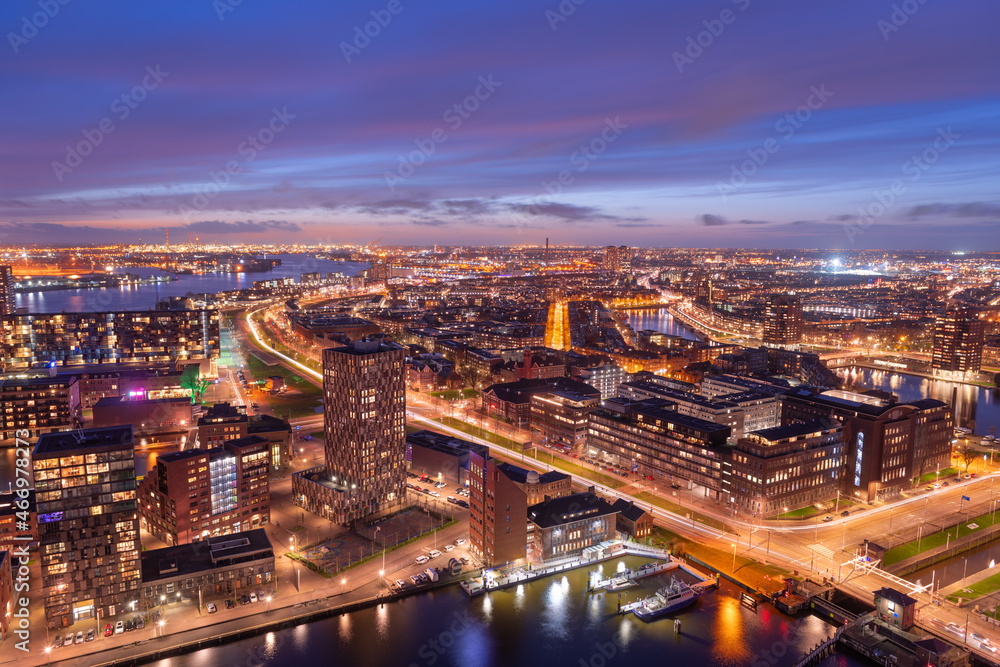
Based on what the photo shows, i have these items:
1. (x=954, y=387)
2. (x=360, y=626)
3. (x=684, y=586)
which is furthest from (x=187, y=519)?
(x=954, y=387)

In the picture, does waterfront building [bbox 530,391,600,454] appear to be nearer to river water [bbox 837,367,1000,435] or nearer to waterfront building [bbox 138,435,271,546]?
waterfront building [bbox 138,435,271,546]

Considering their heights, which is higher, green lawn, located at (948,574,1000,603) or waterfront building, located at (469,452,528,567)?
waterfront building, located at (469,452,528,567)

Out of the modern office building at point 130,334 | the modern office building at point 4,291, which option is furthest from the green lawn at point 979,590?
the modern office building at point 4,291

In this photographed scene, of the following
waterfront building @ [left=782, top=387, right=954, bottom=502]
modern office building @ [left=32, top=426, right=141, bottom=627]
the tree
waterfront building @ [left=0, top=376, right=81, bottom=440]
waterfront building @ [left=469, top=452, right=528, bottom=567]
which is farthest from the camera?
the tree

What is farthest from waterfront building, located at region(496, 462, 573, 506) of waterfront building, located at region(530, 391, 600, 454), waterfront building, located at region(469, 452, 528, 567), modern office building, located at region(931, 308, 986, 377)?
modern office building, located at region(931, 308, 986, 377)

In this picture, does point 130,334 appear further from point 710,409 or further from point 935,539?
point 935,539

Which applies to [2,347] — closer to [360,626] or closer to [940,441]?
[360,626]

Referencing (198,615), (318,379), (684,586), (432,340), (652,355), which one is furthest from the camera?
(432,340)
